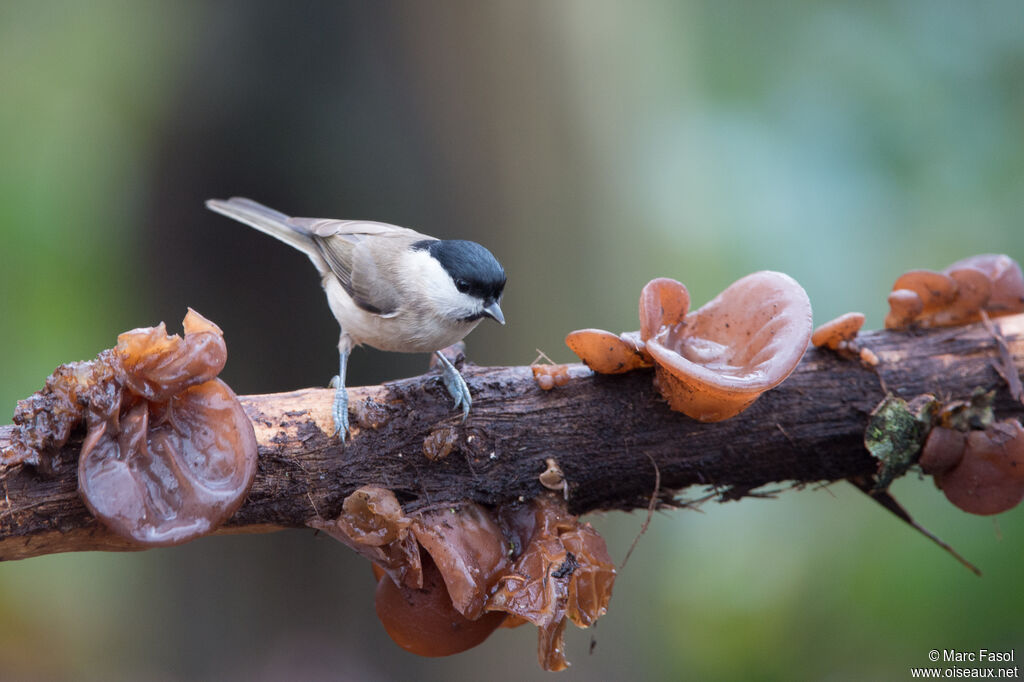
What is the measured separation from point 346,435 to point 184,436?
0.47m

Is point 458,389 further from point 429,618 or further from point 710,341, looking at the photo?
point 710,341

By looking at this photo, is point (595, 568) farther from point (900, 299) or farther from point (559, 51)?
point (559, 51)

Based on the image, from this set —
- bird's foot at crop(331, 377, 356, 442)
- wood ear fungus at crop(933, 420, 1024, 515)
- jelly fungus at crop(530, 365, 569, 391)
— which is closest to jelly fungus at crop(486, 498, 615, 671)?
jelly fungus at crop(530, 365, 569, 391)

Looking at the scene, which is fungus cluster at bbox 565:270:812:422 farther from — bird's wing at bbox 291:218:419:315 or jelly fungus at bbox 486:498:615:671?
bird's wing at bbox 291:218:419:315

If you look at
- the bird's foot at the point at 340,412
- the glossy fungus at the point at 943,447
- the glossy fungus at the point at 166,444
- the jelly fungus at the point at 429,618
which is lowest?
the jelly fungus at the point at 429,618

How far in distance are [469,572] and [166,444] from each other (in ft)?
2.71

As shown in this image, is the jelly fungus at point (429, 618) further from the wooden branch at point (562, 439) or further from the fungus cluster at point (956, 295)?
the fungus cluster at point (956, 295)

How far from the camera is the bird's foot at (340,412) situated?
2.10 metres

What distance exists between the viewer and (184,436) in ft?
5.76

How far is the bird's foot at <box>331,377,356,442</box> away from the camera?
2.10 metres

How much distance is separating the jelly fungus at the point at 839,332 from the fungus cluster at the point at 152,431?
188 centimetres

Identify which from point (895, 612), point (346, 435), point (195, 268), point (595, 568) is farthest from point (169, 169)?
point (895, 612)

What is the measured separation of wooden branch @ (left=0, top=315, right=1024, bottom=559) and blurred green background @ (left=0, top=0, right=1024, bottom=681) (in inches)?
63.3

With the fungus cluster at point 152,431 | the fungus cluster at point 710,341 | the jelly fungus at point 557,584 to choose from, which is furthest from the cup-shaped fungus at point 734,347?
the fungus cluster at point 152,431
